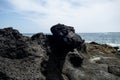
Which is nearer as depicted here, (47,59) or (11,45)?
(47,59)

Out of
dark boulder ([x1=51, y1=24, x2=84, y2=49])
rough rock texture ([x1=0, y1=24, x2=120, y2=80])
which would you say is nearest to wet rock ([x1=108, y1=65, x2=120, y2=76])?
rough rock texture ([x1=0, y1=24, x2=120, y2=80])

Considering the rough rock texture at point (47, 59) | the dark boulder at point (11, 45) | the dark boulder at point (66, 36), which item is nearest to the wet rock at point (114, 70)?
the rough rock texture at point (47, 59)

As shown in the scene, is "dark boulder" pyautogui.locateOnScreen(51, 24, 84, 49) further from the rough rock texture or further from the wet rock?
the wet rock

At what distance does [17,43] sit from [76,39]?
3.22 m

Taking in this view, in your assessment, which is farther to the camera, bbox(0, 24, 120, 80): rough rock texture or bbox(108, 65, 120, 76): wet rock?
bbox(108, 65, 120, 76): wet rock

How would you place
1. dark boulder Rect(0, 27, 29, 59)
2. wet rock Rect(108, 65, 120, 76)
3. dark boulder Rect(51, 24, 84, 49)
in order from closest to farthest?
1. dark boulder Rect(0, 27, 29, 59)
2. dark boulder Rect(51, 24, 84, 49)
3. wet rock Rect(108, 65, 120, 76)

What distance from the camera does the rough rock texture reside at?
11.0 metres

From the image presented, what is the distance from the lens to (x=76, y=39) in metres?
12.7

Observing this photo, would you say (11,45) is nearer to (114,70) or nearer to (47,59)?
(47,59)

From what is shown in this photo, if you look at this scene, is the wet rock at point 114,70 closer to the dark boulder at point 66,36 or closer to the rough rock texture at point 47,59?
the rough rock texture at point 47,59

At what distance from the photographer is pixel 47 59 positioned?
1242 cm

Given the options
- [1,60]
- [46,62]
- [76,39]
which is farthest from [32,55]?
[76,39]

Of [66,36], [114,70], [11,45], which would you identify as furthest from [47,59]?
[114,70]

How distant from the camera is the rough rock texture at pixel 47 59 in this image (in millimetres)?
10977
